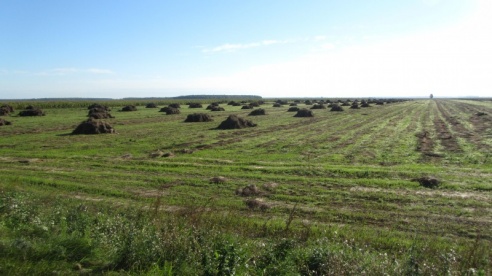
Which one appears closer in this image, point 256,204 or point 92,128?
point 256,204

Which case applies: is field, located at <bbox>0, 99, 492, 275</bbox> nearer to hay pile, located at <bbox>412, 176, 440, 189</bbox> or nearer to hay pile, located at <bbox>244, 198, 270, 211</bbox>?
hay pile, located at <bbox>244, 198, 270, 211</bbox>

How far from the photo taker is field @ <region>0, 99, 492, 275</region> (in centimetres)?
600

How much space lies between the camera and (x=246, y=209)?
10188 mm

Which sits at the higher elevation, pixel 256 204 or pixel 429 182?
pixel 429 182

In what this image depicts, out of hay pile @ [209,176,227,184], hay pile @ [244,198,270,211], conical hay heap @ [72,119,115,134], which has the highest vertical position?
conical hay heap @ [72,119,115,134]

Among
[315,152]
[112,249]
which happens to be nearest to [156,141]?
[315,152]

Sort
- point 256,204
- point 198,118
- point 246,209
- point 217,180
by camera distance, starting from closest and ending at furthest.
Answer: point 246,209 → point 256,204 → point 217,180 → point 198,118

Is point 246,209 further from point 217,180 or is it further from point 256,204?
point 217,180

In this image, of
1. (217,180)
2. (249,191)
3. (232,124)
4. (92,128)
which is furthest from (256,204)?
(92,128)

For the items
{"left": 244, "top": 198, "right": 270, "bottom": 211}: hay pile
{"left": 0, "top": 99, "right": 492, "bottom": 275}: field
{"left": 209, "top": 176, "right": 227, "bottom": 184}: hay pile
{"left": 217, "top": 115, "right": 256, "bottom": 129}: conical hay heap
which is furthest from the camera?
{"left": 217, "top": 115, "right": 256, "bottom": 129}: conical hay heap

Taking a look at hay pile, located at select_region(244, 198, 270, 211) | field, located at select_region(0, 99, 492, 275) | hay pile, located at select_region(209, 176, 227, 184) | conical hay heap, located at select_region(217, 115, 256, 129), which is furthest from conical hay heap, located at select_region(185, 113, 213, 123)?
hay pile, located at select_region(244, 198, 270, 211)

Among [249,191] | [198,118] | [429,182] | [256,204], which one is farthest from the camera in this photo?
[198,118]

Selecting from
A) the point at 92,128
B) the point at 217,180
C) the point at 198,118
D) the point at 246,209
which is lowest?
the point at 246,209

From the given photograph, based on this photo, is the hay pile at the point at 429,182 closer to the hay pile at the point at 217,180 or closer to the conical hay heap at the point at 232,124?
the hay pile at the point at 217,180
